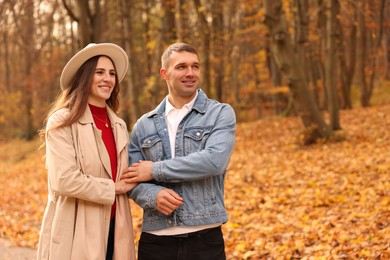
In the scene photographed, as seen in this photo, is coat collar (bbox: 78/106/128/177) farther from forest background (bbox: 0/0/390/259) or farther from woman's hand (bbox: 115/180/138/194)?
forest background (bbox: 0/0/390/259)

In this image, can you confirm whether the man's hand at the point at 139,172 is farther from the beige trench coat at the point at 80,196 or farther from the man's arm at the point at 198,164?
the beige trench coat at the point at 80,196

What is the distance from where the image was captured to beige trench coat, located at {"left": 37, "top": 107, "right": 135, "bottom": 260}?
11.5 feet

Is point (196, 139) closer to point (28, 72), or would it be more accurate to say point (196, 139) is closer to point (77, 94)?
point (77, 94)

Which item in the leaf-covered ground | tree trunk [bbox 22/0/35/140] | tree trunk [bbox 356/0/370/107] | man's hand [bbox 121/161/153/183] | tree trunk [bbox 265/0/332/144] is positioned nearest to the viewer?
man's hand [bbox 121/161/153/183]

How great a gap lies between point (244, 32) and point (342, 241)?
54.2 ft

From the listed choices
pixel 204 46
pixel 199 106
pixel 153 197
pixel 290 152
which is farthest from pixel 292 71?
pixel 153 197

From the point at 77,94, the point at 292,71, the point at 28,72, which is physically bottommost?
the point at 77,94

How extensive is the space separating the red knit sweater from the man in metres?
0.14

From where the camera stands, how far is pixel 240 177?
11.4 meters

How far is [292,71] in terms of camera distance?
12969 mm

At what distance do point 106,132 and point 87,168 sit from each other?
332 mm

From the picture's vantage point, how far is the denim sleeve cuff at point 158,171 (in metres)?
3.45

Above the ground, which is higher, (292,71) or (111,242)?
(292,71)

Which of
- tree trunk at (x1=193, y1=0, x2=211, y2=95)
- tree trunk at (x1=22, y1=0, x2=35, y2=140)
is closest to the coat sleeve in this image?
tree trunk at (x1=193, y1=0, x2=211, y2=95)
